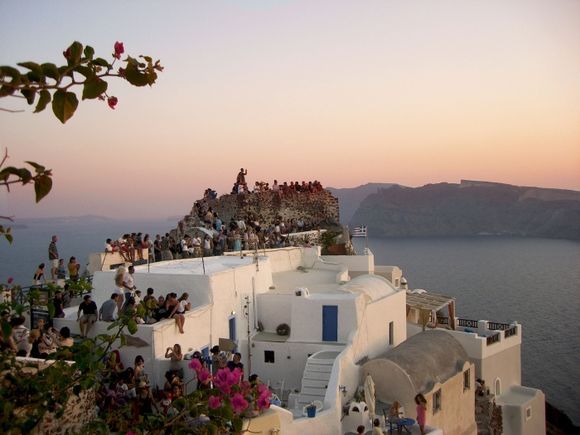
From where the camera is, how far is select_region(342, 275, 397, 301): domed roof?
22.2 metres

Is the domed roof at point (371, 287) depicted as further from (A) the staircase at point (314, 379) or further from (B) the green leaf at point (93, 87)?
(B) the green leaf at point (93, 87)

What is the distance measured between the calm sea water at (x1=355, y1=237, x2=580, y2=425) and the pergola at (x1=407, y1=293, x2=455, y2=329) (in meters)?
18.9

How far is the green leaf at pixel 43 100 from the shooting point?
3.47 m

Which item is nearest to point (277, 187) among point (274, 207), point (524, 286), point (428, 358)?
point (274, 207)

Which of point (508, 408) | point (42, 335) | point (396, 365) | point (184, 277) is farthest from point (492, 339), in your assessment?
point (42, 335)

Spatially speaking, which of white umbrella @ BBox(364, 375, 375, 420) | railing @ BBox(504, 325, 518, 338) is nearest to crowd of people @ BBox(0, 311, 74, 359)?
white umbrella @ BBox(364, 375, 375, 420)

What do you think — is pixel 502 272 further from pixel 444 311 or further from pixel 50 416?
pixel 50 416

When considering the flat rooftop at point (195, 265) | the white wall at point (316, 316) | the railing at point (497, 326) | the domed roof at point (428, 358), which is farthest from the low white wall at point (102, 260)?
the railing at point (497, 326)

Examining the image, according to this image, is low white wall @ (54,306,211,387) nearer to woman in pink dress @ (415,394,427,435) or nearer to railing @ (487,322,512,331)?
woman in pink dress @ (415,394,427,435)

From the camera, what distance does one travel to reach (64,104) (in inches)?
135

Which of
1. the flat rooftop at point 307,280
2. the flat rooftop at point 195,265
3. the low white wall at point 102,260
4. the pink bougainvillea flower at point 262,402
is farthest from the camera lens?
the flat rooftop at point 307,280

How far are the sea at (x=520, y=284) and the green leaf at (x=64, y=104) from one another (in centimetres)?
462

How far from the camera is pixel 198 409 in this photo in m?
5.62

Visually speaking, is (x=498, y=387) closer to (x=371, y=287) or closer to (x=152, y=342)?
(x=371, y=287)
